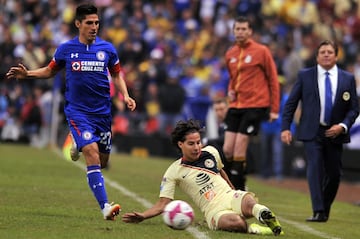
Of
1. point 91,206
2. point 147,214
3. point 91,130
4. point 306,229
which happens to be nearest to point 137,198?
point 91,206

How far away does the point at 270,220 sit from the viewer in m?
9.83

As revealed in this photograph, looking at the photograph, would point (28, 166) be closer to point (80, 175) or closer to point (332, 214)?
point (80, 175)

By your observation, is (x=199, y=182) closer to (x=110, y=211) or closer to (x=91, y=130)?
(x=110, y=211)

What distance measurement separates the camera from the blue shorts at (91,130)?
1082 cm

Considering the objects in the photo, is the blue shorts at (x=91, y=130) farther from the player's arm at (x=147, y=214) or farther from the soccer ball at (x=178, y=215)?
the soccer ball at (x=178, y=215)

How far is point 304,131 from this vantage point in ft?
42.7

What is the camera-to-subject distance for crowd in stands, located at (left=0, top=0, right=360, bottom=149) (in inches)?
1072

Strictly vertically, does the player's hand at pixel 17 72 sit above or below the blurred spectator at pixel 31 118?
above

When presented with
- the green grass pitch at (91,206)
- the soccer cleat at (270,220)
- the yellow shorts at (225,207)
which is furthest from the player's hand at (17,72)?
the soccer cleat at (270,220)

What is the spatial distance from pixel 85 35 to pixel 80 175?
707 cm

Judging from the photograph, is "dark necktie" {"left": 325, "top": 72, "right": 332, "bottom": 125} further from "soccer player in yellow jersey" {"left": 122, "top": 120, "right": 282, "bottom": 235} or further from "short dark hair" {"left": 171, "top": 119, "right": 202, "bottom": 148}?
"short dark hair" {"left": 171, "top": 119, "right": 202, "bottom": 148}

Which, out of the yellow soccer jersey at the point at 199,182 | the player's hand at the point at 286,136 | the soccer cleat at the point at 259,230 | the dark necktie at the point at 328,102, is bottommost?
the soccer cleat at the point at 259,230

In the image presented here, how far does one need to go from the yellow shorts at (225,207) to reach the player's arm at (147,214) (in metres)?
0.48

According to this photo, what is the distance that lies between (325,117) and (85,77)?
3.57 metres
